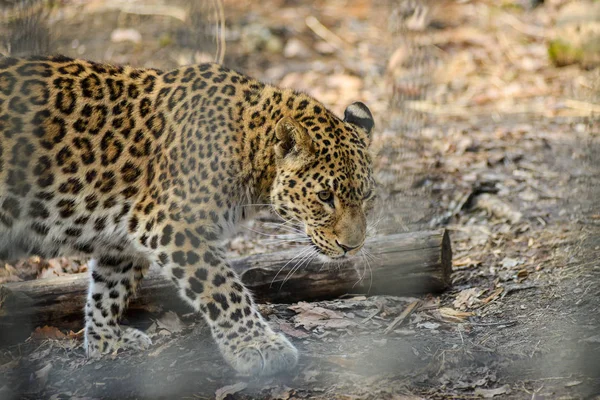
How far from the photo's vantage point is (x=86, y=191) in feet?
20.5

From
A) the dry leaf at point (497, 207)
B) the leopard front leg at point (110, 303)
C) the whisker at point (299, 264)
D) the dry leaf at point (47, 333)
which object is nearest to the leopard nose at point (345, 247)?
the whisker at point (299, 264)

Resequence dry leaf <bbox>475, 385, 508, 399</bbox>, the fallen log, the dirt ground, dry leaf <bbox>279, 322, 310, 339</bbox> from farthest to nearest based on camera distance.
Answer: the fallen log, dry leaf <bbox>279, 322, 310, 339</bbox>, the dirt ground, dry leaf <bbox>475, 385, 508, 399</bbox>

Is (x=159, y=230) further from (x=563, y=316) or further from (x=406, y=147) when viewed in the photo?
(x=406, y=147)

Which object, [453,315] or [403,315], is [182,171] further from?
[453,315]

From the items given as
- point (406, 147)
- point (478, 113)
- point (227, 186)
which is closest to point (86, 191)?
point (227, 186)

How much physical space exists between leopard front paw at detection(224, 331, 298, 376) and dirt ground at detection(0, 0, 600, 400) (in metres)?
0.08

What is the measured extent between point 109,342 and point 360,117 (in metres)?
2.76

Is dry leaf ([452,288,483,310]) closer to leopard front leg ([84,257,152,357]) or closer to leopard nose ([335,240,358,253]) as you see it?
leopard nose ([335,240,358,253])

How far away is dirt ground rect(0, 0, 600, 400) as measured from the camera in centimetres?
573

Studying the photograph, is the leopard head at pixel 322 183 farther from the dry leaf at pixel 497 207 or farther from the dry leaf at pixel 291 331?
the dry leaf at pixel 497 207

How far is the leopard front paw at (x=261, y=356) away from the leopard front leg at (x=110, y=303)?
1130 mm

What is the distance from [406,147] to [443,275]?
3.27m

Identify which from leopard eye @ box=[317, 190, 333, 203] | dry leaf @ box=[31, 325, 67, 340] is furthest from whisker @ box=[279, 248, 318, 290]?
dry leaf @ box=[31, 325, 67, 340]

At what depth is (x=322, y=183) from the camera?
5.86m
